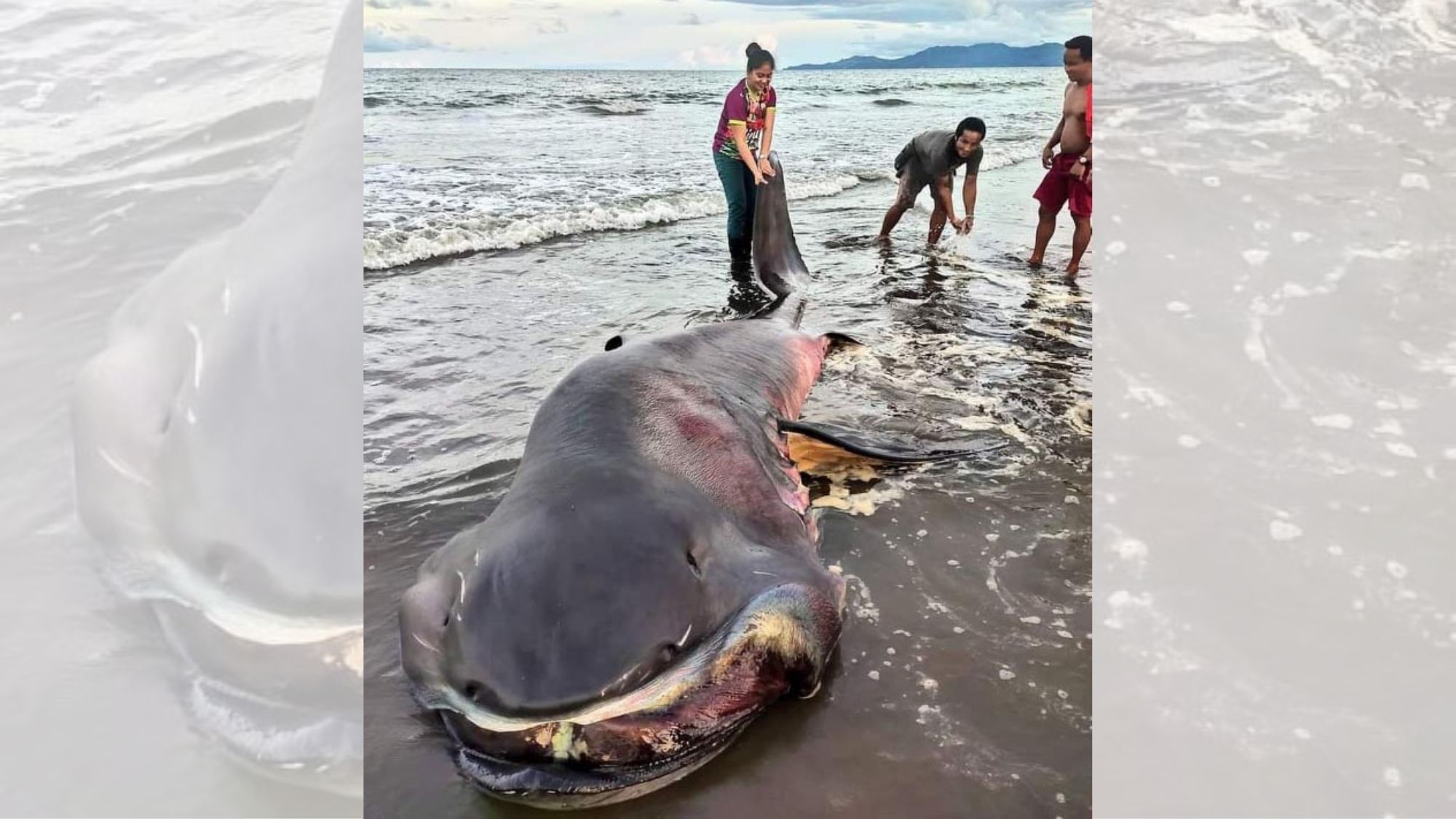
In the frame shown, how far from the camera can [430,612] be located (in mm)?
2059

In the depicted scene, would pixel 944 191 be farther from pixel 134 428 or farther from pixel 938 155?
pixel 134 428

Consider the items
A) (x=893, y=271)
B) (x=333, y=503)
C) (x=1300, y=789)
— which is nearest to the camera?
(x=333, y=503)

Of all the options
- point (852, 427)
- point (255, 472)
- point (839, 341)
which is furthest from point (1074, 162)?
point (255, 472)

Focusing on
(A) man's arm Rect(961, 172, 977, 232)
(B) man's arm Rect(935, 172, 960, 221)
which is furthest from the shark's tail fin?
(A) man's arm Rect(961, 172, 977, 232)

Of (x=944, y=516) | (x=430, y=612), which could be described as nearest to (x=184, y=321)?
(x=430, y=612)

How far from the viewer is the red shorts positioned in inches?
279

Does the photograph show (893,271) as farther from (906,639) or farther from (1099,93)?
(906,639)

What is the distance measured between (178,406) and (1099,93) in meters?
3.29

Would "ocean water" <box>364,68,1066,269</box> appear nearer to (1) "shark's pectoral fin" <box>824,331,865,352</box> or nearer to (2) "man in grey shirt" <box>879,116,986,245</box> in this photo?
(2) "man in grey shirt" <box>879,116,986,245</box>

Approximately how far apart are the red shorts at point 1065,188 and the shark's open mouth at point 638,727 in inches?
234

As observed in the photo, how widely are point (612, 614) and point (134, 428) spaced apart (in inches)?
42.9

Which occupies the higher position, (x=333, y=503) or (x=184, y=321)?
(x=184, y=321)

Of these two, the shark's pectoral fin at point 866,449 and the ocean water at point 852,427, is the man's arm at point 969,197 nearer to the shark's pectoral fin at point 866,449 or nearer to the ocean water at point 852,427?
the ocean water at point 852,427

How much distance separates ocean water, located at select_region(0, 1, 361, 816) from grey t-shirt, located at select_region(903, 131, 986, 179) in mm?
6159
